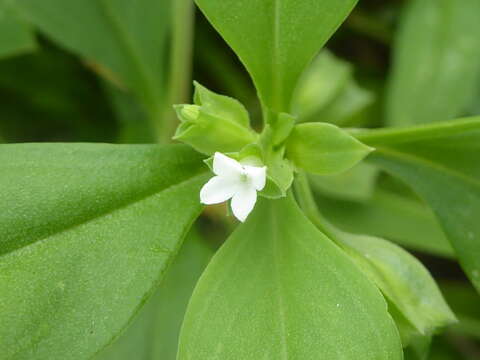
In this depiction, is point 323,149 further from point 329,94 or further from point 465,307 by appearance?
point 465,307

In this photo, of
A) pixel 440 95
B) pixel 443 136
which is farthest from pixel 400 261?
pixel 440 95

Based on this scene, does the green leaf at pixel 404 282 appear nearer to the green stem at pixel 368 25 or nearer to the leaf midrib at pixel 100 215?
the leaf midrib at pixel 100 215

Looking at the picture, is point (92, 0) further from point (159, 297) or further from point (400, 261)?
point (400, 261)

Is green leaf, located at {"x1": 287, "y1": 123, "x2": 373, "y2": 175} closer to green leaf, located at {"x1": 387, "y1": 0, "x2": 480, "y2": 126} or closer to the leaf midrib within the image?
the leaf midrib

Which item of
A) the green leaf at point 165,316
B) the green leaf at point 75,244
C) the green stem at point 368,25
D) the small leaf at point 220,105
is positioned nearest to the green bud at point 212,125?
the small leaf at point 220,105

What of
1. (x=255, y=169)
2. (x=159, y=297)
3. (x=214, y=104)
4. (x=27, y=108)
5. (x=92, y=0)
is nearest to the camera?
(x=255, y=169)

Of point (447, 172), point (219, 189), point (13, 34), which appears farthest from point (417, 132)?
point (13, 34)

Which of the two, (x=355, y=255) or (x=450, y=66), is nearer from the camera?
(x=355, y=255)
